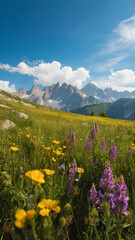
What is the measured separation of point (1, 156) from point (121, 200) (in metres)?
2.12

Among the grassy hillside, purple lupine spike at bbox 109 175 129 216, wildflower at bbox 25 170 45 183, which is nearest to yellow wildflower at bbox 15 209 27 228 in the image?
the grassy hillside

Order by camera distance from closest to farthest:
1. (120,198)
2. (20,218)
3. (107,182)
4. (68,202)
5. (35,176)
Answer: (20,218), (35,176), (120,198), (107,182), (68,202)

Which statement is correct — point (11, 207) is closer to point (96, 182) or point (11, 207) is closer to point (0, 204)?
point (0, 204)

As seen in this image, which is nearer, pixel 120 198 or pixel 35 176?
pixel 35 176

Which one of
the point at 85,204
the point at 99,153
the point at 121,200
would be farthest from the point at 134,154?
the point at 121,200

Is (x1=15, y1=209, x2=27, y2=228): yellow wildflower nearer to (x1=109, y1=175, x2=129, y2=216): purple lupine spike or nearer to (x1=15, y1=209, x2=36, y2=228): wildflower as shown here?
(x1=15, y1=209, x2=36, y2=228): wildflower

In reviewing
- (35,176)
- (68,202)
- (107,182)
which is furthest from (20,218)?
(68,202)

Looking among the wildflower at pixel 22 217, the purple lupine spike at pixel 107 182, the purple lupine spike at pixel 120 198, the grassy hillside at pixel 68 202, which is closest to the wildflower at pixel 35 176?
the grassy hillside at pixel 68 202

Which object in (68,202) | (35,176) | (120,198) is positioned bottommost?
(68,202)

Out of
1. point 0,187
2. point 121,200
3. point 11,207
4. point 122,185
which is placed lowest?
point 11,207

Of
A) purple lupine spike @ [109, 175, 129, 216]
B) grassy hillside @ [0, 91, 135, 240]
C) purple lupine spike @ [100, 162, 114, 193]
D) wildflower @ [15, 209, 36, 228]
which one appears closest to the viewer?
wildflower @ [15, 209, 36, 228]

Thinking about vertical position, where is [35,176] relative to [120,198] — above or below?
above

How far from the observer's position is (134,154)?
10.7 ft

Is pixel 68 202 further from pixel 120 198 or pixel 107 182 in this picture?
pixel 120 198
